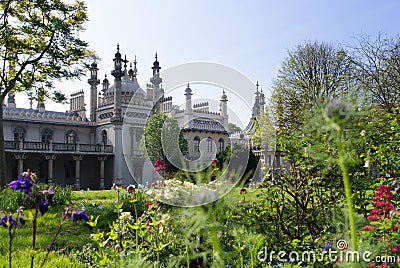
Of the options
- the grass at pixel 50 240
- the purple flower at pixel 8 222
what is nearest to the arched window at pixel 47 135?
the grass at pixel 50 240

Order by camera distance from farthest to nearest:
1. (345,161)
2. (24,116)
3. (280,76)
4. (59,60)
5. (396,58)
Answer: (24,116), (280,76), (396,58), (59,60), (345,161)

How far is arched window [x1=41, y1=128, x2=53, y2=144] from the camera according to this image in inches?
1277

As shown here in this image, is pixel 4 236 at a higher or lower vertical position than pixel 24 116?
lower

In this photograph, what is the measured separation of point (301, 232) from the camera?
4.07m

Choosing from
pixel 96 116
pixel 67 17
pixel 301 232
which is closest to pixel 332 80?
pixel 67 17

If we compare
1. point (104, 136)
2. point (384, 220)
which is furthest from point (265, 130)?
point (384, 220)

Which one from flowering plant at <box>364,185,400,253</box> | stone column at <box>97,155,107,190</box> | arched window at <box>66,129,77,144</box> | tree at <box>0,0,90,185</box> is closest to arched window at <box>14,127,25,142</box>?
arched window at <box>66,129,77,144</box>

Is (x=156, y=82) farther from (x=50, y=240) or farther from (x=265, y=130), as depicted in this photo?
(x=50, y=240)

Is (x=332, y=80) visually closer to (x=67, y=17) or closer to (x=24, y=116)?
(x=67, y=17)

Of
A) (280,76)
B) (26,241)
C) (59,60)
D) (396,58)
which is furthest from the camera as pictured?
(280,76)

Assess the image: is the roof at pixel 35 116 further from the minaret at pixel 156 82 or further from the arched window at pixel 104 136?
the minaret at pixel 156 82

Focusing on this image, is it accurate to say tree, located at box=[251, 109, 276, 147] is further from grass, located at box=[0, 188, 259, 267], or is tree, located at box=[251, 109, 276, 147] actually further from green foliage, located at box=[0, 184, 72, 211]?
grass, located at box=[0, 188, 259, 267]

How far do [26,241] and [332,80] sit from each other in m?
16.9

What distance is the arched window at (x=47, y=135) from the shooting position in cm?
3244
